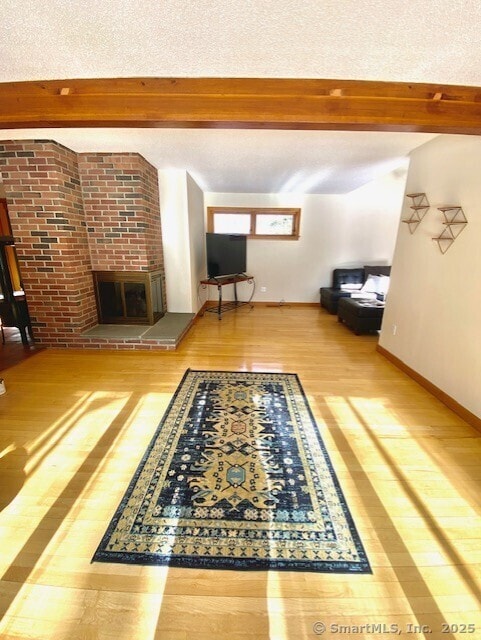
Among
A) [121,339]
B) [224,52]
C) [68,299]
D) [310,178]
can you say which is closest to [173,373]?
[121,339]

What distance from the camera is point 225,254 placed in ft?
16.4

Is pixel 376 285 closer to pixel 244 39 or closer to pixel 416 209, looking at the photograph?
A: pixel 416 209

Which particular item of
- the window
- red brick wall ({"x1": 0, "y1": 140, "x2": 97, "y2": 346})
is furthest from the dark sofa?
red brick wall ({"x1": 0, "y1": 140, "x2": 97, "y2": 346})

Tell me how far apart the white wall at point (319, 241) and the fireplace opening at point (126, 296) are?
2689 mm

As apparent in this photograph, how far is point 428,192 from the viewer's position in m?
2.74

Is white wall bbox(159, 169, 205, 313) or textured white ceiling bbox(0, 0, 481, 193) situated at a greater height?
textured white ceiling bbox(0, 0, 481, 193)

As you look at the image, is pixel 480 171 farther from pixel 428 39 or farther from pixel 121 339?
pixel 121 339

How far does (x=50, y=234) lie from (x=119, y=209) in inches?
35.5

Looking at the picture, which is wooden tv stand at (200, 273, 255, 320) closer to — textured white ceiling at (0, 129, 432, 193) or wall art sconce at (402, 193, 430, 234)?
textured white ceiling at (0, 129, 432, 193)

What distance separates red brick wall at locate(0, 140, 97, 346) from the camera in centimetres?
302

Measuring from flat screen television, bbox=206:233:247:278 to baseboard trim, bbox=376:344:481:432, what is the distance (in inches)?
122

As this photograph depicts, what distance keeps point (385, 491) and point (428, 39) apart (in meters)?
2.46

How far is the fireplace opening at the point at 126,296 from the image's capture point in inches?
150

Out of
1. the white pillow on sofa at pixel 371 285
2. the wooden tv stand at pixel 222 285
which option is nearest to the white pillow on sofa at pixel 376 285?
the white pillow on sofa at pixel 371 285
